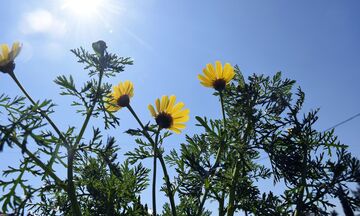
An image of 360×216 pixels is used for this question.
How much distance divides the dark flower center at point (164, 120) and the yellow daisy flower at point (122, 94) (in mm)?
220

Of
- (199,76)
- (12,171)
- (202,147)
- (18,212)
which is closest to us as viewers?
(18,212)

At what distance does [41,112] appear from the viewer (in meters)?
1.74

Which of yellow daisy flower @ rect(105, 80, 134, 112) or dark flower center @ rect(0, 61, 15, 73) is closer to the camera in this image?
dark flower center @ rect(0, 61, 15, 73)

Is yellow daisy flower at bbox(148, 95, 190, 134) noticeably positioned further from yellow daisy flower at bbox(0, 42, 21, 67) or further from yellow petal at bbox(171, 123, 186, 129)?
yellow daisy flower at bbox(0, 42, 21, 67)

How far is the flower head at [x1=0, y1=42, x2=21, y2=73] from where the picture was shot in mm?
1982

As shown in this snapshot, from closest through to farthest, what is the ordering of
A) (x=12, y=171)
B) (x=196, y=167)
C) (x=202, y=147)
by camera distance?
(x=12, y=171) → (x=196, y=167) → (x=202, y=147)

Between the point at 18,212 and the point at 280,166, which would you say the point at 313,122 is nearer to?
the point at 280,166

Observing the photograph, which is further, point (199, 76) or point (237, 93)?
point (199, 76)

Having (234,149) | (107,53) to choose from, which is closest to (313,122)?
(234,149)

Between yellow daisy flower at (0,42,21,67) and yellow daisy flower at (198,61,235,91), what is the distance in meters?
1.23

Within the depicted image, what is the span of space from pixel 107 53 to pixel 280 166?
1.16 metres

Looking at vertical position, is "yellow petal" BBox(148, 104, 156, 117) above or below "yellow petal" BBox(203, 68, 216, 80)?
below

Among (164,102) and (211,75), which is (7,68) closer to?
(164,102)

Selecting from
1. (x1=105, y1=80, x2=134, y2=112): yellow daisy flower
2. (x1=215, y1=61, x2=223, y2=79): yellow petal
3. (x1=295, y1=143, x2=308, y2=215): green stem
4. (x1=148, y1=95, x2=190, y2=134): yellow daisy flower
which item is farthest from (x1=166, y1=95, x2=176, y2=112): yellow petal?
(x1=295, y1=143, x2=308, y2=215): green stem
